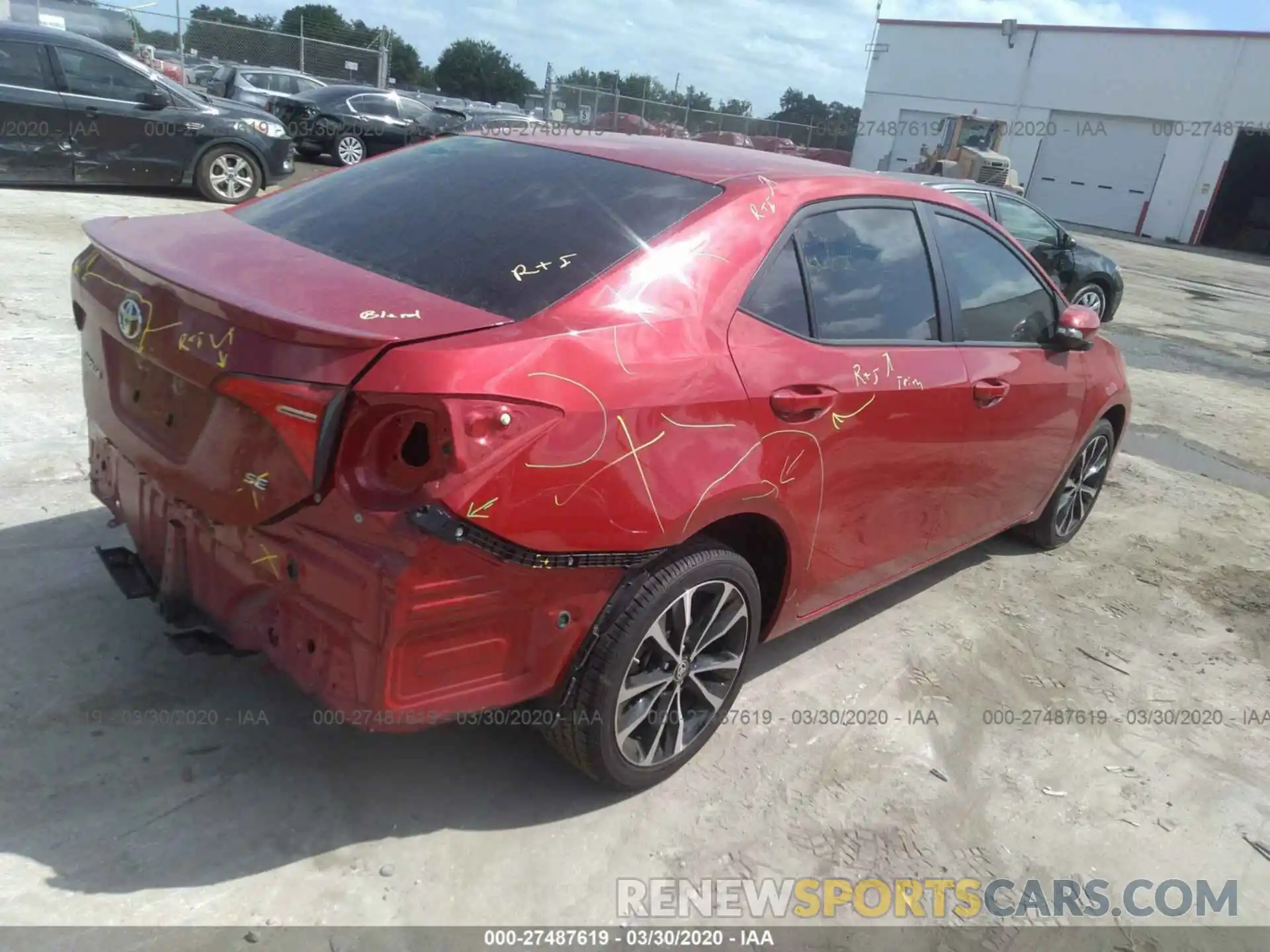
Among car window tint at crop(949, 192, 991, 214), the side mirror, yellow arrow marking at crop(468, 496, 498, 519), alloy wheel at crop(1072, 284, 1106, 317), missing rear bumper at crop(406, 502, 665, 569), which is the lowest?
alloy wheel at crop(1072, 284, 1106, 317)

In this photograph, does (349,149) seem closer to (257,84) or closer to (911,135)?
(257,84)

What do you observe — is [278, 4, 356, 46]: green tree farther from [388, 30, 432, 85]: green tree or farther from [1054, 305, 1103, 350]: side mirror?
[1054, 305, 1103, 350]: side mirror

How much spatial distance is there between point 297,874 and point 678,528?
1277mm

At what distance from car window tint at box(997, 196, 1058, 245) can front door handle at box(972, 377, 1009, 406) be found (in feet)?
20.4

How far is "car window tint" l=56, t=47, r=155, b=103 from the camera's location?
9.98m

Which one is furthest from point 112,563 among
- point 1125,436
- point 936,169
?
point 936,169

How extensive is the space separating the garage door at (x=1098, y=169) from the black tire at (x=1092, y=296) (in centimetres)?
2595

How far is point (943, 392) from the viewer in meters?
3.40

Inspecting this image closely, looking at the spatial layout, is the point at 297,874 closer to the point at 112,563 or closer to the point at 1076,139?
the point at 112,563

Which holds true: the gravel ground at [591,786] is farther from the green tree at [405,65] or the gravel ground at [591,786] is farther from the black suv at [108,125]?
the green tree at [405,65]

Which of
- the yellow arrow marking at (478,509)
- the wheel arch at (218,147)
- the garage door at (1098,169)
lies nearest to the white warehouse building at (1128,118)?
the garage door at (1098,169)

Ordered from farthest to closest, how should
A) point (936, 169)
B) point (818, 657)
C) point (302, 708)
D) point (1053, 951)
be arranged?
point (936, 169) < point (818, 657) < point (302, 708) < point (1053, 951)

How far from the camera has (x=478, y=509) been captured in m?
2.09

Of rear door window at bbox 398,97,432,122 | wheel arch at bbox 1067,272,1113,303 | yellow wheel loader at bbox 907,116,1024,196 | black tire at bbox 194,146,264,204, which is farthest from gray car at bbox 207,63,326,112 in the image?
wheel arch at bbox 1067,272,1113,303
